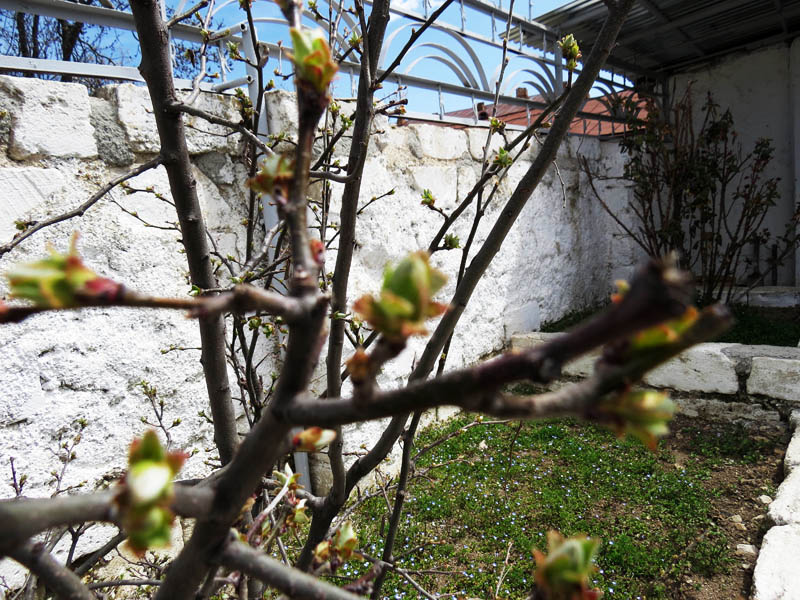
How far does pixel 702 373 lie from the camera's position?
11.3 feet

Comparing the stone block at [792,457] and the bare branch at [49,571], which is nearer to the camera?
the bare branch at [49,571]

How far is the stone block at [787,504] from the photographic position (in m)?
2.12

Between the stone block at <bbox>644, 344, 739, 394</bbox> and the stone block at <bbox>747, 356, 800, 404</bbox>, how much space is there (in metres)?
0.12

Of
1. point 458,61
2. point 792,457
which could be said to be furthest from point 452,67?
point 792,457

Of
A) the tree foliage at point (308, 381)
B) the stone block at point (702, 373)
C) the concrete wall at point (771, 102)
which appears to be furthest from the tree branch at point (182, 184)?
the concrete wall at point (771, 102)

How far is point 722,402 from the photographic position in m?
3.42

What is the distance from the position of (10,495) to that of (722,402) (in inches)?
150

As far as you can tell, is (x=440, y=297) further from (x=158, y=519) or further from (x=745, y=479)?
(x=158, y=519)

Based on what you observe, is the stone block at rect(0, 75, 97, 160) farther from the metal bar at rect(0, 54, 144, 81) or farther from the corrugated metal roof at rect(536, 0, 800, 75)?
the corrugated metal roof at rect(536, 0, 800, 75)

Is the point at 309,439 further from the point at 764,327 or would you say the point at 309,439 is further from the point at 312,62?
the point at 764,327

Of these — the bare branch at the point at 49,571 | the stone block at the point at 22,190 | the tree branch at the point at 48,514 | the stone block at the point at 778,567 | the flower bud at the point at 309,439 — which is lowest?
the stone block at the point at 778,567

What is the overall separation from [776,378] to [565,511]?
1.69 meters

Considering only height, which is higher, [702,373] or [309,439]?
[309,439]

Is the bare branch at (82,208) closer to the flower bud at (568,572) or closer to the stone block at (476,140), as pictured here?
the flower bud at (568,572)
